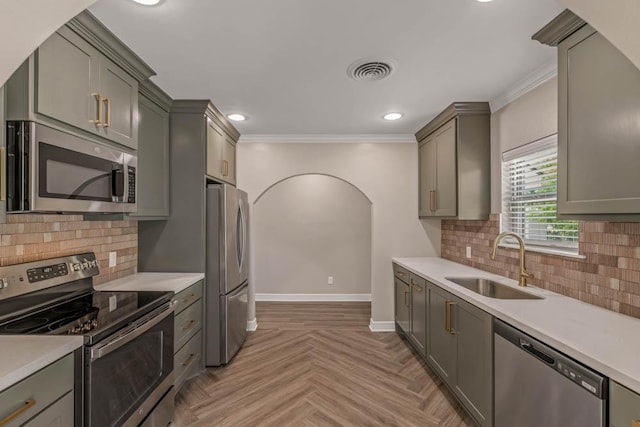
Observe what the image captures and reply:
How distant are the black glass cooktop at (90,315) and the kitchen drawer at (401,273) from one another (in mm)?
2319

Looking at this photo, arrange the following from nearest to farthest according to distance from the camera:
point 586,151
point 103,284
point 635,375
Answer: point 635,375 → point 586,151 → point 103,284

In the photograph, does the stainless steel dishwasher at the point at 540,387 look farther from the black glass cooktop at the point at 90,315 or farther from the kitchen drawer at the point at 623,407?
the black glass cooktop at the point at 90,315

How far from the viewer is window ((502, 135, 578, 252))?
216 centimetres

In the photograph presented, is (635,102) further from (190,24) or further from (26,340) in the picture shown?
(26,340)

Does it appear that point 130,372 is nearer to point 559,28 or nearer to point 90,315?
point 90,315

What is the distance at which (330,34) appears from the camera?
1750 mm

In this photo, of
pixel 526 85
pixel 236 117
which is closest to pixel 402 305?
pixel 526 85

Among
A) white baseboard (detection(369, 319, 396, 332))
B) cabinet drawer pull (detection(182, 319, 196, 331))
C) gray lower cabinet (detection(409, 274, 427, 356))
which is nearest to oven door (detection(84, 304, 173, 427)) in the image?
cabinet drawer pull (detection(182, 319, 196, 331))

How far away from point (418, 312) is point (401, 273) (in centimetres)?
61

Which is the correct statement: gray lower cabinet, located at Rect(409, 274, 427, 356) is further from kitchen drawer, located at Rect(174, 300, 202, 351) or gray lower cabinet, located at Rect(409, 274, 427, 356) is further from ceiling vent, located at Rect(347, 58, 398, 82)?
kitchen drawer, located at Rect(174, 300, 202, 351)

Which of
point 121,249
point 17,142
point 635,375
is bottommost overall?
point 635,375

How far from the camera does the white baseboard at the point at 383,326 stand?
3.90m

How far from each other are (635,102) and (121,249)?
3291 millimetres

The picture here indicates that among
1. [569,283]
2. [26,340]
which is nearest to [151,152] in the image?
[26,340]
